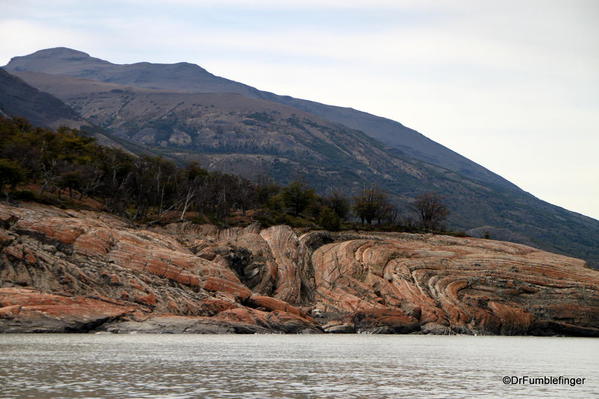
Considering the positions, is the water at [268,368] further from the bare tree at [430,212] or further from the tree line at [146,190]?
the bare tree at [430,212]

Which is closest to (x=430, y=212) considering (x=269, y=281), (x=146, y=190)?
(x=269, y=281)

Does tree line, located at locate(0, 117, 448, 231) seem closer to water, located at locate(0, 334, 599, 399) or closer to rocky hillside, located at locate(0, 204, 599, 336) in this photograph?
rocky hillside, located at locate(0, 204, 599, 336)

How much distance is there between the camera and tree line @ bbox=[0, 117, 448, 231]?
371 feet

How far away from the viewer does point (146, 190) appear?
127 m

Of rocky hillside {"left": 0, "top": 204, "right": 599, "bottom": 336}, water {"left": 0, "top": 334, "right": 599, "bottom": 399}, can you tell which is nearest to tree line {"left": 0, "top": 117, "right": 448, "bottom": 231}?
rocky hillside {"left": 0, "top": 204, "right": 599, "bottom": 336}

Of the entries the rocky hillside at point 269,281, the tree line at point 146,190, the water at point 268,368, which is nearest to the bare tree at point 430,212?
the tree line at point 146,190

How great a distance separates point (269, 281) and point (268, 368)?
56301mm

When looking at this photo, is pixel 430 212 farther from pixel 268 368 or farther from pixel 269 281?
pixel 268 368

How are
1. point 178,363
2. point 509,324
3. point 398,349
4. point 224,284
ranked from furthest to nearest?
point 509,324 → point 224,284 → point 398,349 → point 178,363

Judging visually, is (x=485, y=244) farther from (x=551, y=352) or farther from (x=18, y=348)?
(x=18, y=348)

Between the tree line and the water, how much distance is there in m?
45.4

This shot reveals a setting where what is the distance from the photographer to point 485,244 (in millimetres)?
122125

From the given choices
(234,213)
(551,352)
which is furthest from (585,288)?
(234,213)

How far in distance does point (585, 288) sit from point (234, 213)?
2329 inches
